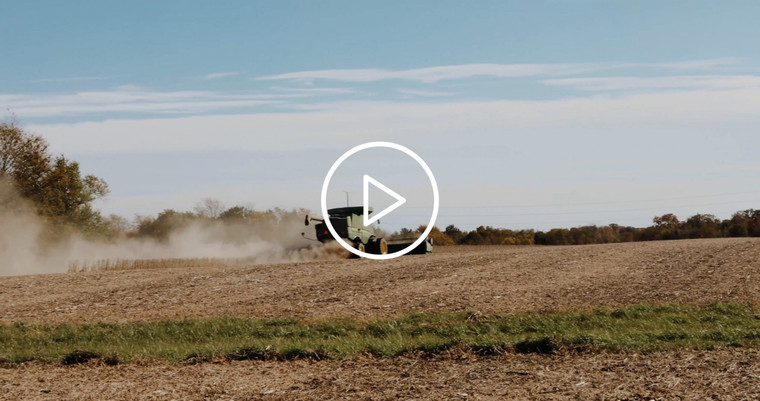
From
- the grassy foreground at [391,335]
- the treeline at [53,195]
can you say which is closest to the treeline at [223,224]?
the treeline at [53,195]

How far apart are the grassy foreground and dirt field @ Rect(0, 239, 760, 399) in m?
0.60

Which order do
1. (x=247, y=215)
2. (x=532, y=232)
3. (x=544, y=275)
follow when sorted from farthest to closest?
(x=532, y=232) → (x=247, y=215) → (x=544, y=275)

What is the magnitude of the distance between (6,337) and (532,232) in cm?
5695

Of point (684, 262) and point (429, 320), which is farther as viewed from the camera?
point (684, 262)

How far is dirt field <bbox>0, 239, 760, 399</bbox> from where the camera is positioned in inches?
408

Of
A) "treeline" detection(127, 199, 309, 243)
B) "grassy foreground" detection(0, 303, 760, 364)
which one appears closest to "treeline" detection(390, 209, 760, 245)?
"treeline" detection(127, 199, 309, 243)

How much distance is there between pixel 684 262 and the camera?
2928 centimetres

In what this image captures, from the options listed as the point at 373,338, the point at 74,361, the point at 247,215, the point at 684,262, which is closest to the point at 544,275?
the point at 684,262

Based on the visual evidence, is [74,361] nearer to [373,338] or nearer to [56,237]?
[373,338]

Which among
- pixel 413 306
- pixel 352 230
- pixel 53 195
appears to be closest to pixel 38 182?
pixel 53 195

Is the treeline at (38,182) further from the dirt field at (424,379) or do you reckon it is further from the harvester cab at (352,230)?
the dirt field at (424,379)

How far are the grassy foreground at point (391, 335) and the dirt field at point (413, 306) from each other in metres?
0.60

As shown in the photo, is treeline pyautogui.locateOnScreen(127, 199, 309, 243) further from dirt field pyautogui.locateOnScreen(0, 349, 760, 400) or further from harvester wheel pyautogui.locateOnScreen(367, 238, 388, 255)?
dirt field pyautogui.locateOnScreen(0, 349, 760, 400)

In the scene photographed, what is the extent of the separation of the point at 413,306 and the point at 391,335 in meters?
4.03
